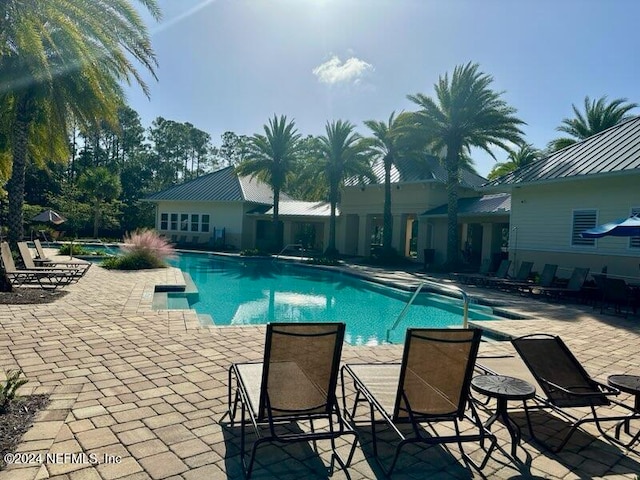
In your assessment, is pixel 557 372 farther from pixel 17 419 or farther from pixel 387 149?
pixel 387 149

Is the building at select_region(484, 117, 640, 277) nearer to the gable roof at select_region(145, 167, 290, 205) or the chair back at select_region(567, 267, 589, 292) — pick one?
the chair back at select_region(567, 267, 589, 292)

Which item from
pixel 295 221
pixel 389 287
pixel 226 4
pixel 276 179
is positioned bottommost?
pixel 389 287

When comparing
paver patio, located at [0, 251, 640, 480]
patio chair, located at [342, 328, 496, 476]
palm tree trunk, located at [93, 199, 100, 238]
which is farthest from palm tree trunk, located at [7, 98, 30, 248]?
palm tree trunk, located at [93, 199, 100, 238]

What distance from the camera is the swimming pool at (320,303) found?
34.6 feet

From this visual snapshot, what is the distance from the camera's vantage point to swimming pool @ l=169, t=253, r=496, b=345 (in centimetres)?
1053

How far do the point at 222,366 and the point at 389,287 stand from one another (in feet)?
37.3

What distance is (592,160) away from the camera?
1370 centimetres

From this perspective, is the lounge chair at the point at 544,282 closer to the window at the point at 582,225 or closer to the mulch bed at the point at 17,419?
the window at the point at 582,225

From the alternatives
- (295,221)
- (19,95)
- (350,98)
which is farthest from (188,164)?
(19,95)

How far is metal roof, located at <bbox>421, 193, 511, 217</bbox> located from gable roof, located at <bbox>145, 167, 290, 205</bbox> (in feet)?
45.2

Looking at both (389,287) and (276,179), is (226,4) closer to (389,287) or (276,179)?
(389,287)

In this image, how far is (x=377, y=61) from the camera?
1465 centimetres

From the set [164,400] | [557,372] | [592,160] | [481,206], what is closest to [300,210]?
[481,206]

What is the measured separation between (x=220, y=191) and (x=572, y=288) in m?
26.5
